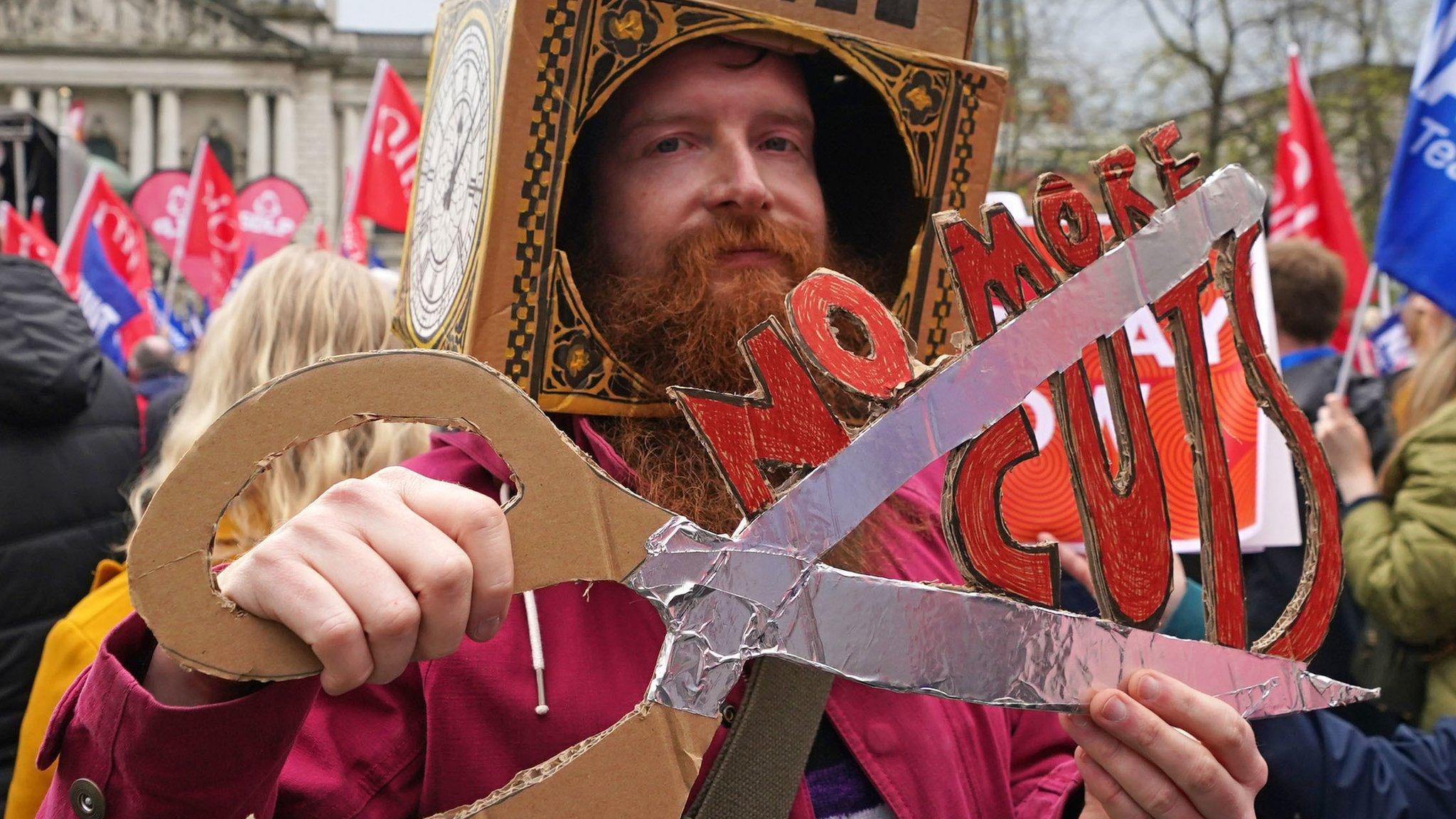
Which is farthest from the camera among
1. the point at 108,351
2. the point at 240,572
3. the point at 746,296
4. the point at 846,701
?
the point at 108,351

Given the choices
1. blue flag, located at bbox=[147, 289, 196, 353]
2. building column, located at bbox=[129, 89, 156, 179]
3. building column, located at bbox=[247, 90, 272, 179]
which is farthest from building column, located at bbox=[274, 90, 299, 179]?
blue flag, located at bbox=[147, 289, 196, 353]

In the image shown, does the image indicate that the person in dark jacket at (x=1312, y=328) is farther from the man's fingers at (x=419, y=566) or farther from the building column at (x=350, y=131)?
the building column at (x=350, y=131)

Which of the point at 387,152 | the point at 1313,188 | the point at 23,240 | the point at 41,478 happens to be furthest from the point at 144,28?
the point at 41,478

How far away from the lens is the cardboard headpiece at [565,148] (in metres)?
1.37

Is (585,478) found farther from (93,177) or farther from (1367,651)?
(93,177)

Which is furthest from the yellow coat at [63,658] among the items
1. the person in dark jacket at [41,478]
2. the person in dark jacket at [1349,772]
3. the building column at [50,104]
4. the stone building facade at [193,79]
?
→ the building column at [50,104]

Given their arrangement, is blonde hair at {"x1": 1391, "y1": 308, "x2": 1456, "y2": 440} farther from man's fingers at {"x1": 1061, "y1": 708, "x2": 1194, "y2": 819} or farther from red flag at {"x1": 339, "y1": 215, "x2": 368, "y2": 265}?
red flag at {"x1": 339, "y1": 215, "x2": 368, "y2": 265}

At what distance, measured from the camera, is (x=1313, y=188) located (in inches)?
207

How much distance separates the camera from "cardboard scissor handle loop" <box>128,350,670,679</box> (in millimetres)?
833

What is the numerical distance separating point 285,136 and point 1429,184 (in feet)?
137

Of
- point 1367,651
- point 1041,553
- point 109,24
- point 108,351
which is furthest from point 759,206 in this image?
point 109,24

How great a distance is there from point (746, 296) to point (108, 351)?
23.0 feet

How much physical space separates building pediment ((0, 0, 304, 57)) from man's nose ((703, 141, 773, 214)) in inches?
1707

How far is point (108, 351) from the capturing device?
7.31 m
